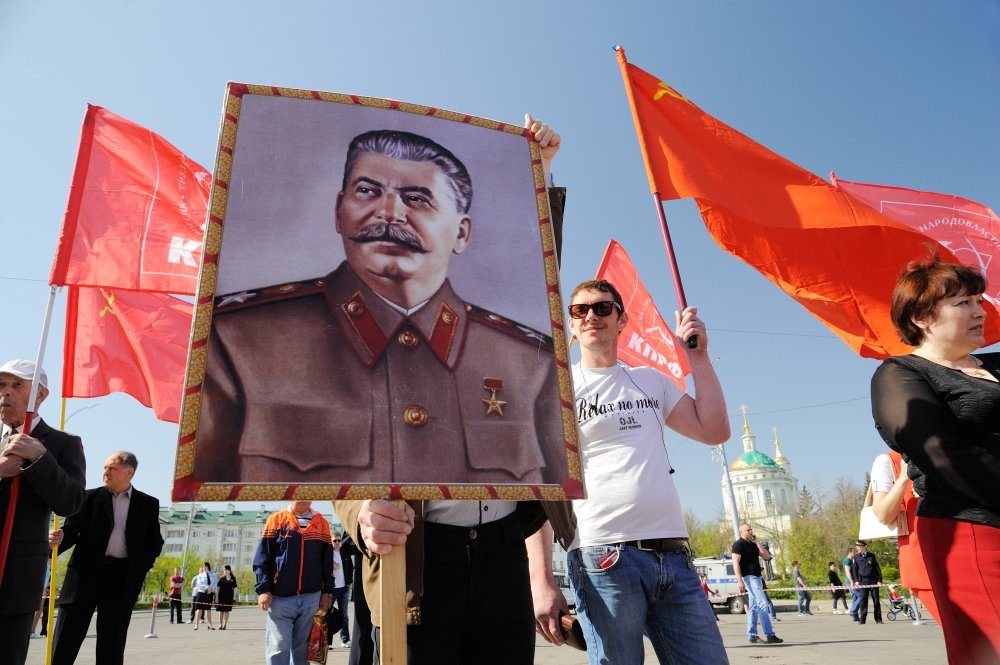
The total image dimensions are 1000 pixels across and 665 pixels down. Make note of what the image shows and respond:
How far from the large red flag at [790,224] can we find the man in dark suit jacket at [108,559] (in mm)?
4907

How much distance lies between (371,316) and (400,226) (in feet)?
1.27

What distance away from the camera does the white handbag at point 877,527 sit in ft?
13.0

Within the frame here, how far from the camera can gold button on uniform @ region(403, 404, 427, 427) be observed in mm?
2039

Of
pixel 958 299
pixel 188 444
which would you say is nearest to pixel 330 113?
pixel 188 444

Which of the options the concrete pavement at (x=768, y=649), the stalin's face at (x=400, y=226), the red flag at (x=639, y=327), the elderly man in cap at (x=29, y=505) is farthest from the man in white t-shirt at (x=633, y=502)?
the red flag at (x=639, y=327)

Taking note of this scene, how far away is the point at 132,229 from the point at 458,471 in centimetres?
513

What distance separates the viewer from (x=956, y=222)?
21.4 feet

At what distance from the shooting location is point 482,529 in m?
2.36

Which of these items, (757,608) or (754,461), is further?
(754,461)

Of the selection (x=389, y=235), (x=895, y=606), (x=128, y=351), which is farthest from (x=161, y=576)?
(x=389, y=235)

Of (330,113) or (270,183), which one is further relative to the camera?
(330,113)

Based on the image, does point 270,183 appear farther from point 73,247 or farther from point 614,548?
point 73,247

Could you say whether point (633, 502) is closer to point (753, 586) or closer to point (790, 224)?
point (790, 224)

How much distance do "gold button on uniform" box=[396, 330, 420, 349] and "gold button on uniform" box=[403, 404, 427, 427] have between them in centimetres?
21
